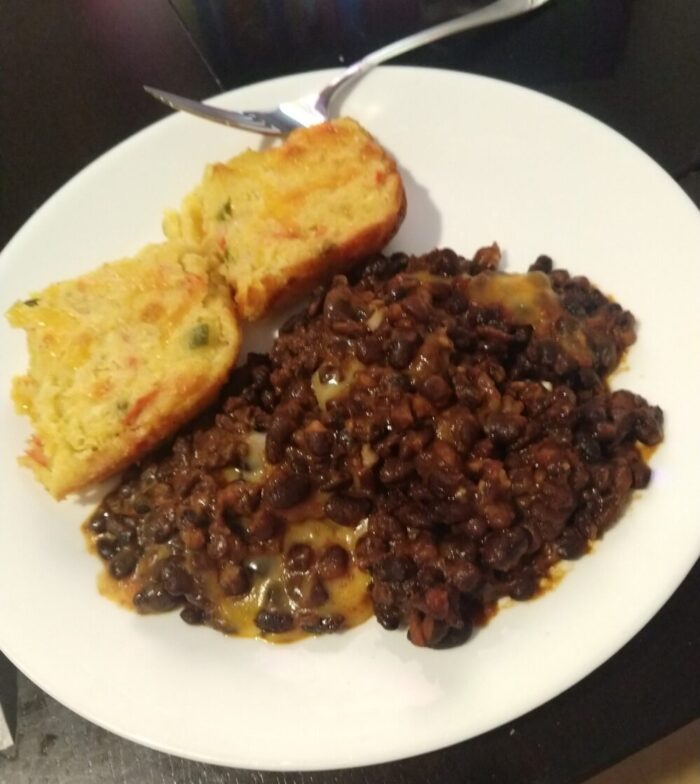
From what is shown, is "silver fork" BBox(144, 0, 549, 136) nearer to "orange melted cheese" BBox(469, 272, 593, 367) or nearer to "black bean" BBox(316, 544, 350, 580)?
"orange melted cheese" BBox(469, 272, 593, 367)

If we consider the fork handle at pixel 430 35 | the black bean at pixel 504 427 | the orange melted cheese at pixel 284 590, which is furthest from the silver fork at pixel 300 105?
the orange melted cheese at pixel 284 590

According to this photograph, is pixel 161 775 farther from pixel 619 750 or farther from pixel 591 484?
pixel 591 484

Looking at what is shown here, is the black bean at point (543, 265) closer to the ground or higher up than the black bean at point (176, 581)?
higher up

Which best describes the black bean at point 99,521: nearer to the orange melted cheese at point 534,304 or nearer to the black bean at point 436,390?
the black bean at point 436,390

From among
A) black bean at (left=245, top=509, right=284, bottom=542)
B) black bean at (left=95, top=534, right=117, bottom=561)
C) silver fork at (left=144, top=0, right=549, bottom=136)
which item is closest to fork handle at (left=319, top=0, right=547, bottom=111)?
silver fork at (left=144, top=0, right=549, bottom=136)

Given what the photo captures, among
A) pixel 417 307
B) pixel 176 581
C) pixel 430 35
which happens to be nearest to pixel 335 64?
pixel 430 35

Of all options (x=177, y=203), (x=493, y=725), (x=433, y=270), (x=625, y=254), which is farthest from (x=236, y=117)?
(x=493, y=725)
